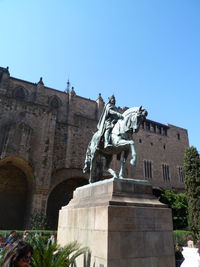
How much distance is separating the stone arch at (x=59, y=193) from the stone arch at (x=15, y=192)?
2.67m

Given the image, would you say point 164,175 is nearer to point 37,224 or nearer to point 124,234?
point 37,224

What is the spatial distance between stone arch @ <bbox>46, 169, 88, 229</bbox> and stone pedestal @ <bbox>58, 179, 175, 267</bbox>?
19.3m

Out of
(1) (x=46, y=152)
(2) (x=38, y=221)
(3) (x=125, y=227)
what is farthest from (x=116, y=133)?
(1) (x=46, y=152)

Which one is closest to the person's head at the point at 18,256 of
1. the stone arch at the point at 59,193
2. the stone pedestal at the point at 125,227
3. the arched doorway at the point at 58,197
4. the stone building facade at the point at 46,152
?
the stone pedestal at the point at 125,227

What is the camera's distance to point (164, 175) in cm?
3431

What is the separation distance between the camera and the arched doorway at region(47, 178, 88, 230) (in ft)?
76.7

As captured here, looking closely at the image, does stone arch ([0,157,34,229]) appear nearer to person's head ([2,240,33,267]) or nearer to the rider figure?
the rider figure

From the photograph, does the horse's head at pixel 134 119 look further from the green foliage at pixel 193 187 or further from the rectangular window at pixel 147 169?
the rectangular window at pixel 147 169

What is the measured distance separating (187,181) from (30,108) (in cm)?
1769

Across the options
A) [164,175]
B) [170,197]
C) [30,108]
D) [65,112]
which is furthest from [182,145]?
[30,108]

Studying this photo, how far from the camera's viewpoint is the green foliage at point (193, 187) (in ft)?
60.2

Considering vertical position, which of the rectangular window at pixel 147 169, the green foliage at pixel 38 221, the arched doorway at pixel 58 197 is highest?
the rectangular window at pixel 147 169

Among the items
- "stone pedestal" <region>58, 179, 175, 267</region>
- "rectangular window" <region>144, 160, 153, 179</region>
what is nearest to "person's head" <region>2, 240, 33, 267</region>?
"stone pedestal" <region>58, 179, 175, 267</region>

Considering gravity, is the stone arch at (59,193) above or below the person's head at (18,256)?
above
